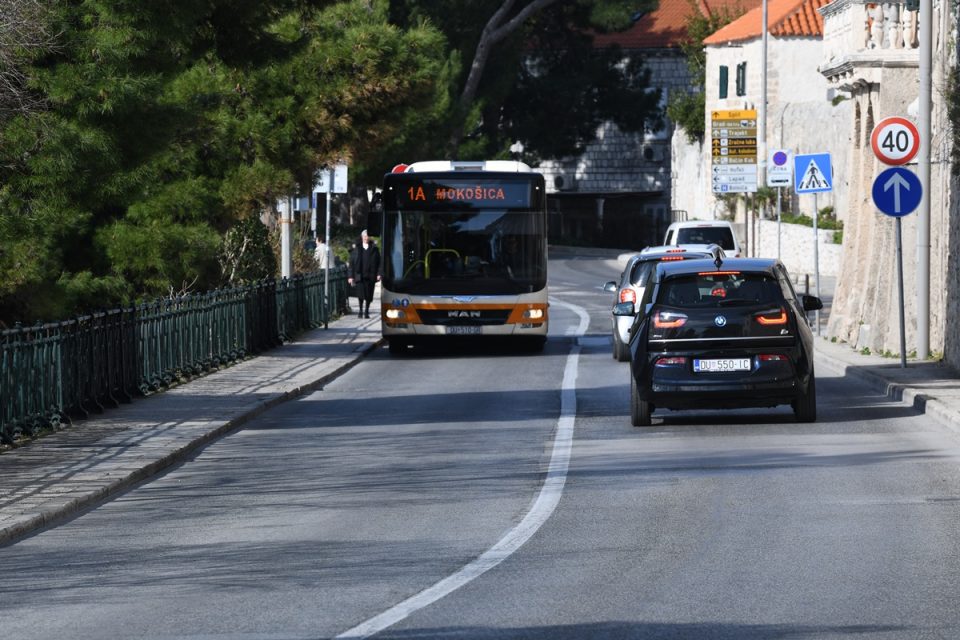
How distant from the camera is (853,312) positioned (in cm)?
2945

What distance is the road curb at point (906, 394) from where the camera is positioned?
58.3ft

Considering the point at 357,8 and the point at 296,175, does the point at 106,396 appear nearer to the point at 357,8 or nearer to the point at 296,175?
the point at 296,175

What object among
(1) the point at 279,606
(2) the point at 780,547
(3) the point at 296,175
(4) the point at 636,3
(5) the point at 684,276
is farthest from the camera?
(4) the point at 636,3

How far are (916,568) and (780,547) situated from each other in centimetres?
99

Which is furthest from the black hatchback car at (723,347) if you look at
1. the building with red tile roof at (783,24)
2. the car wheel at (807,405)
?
the building with red tile roof at (783,24)

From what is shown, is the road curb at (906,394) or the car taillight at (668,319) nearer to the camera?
the road curb at (906,394)

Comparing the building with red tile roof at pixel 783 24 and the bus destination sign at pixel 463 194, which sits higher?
the building with red tile roof at pixel 783 24

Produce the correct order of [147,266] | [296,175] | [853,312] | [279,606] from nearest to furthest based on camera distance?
[279,606]
[147,266]
[853,312]
[296,175]

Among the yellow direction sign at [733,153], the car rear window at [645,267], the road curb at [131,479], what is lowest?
the road curb at [131,479]

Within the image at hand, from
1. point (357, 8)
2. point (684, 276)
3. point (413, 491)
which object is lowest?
point (413, 491)

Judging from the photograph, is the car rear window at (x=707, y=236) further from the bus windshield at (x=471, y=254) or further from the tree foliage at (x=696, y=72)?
the tree foliage at (x=696, y=72)

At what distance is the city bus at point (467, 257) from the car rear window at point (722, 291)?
10.7 m

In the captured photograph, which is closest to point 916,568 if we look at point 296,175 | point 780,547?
point 780,547

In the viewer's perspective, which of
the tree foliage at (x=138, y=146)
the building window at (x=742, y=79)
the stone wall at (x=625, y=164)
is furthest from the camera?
the stone wall at (x=625, y=164)
